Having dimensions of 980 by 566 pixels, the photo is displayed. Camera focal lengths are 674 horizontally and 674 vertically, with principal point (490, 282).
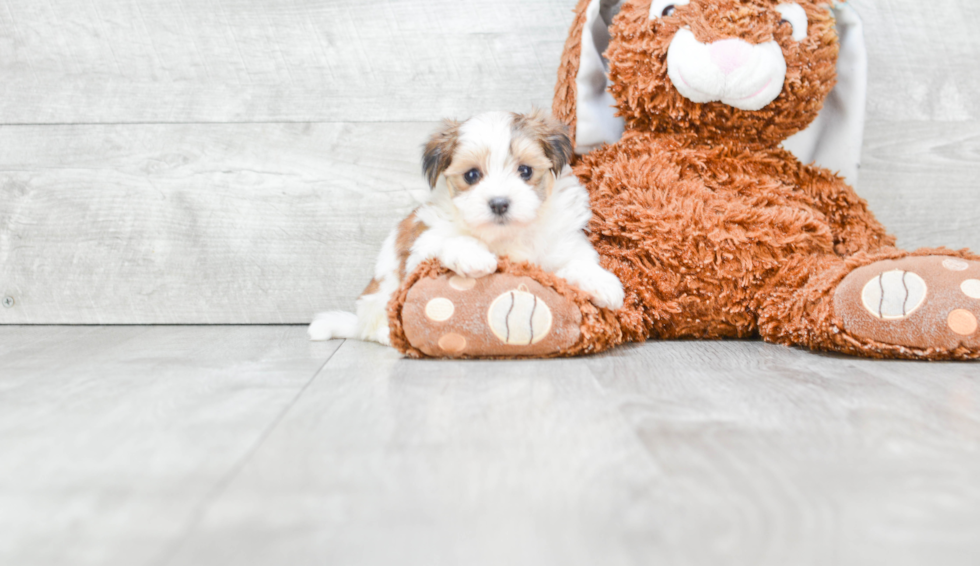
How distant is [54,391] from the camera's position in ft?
3.62

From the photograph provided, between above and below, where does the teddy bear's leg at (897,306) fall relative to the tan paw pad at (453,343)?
above

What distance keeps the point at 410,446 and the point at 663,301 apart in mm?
876

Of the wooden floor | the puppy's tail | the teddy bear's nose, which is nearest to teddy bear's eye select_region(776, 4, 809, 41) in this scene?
the teddy bear's nose

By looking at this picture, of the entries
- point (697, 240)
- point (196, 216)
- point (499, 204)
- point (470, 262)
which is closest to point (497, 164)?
point (499, 204)

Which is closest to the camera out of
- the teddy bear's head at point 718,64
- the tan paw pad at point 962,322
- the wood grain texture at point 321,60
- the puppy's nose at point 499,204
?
the tan paw pad at point 962,322

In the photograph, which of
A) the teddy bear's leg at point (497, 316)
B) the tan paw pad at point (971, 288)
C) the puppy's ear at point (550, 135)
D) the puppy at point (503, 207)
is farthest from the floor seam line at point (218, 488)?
the tan paw pad at point (971, 288)

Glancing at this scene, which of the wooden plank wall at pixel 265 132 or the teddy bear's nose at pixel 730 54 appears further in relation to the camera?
the wooden plank wall at pixel 265 132

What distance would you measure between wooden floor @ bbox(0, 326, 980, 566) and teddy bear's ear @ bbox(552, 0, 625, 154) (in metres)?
0.65

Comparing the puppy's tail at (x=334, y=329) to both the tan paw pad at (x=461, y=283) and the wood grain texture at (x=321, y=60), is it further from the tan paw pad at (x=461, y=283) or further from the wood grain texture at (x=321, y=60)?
the wood grain texture at (x=321, y=60)

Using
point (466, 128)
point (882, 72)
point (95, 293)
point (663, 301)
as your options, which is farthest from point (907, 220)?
point (95, 293)

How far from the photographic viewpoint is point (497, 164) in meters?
1.37

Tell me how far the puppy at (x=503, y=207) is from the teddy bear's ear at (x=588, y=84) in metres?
0.15

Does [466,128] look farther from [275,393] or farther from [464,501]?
[464,501]

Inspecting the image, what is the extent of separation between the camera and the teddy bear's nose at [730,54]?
1398 millimetres
